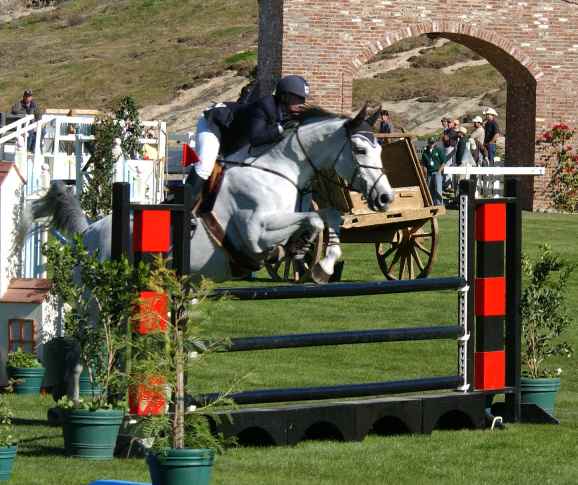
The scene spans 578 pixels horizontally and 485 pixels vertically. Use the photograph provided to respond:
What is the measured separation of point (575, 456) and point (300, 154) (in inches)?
112

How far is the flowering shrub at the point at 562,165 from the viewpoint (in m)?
29.9

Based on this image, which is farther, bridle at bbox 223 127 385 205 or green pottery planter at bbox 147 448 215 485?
bridle at bbox 223 127 385 205

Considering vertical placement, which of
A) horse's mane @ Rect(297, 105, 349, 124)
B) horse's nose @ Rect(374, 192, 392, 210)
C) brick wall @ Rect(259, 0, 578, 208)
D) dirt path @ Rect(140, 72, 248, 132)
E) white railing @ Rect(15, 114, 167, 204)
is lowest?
horse's nose @ Rect(374, 192, 392, 210)

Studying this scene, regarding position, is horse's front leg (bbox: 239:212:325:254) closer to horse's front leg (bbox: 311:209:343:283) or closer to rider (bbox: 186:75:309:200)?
horse's front leg (bbox: 311:209:343:283)

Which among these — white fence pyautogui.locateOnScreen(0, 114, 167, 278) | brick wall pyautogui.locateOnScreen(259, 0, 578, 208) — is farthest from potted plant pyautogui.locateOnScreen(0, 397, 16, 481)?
brick wall pyautogui.locateOnScreen(259, 0, 578, 208)

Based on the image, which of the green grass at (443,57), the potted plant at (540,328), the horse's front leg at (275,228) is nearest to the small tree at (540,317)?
the potted plant at (540,328)

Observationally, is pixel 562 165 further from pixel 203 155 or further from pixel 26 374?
pixel 26 374

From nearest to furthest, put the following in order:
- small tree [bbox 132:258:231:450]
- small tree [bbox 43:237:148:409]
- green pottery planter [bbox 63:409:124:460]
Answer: small tree [bbox 132:258:231:450], small tree [bbox 43:237:148:409], green pottery planter [bbox 63:409:124:460]

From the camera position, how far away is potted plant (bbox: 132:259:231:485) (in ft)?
21.4

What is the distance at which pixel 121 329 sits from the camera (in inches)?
302

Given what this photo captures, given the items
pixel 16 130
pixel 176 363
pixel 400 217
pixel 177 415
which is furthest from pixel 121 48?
pixel 177 415

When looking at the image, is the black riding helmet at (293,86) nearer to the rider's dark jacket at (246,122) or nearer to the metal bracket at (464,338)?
the rider's dark jacket at (246,122)

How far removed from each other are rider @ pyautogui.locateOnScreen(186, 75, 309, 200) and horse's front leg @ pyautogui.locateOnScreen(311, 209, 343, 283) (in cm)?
66

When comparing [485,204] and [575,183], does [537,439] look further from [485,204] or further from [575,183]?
[575,183]
